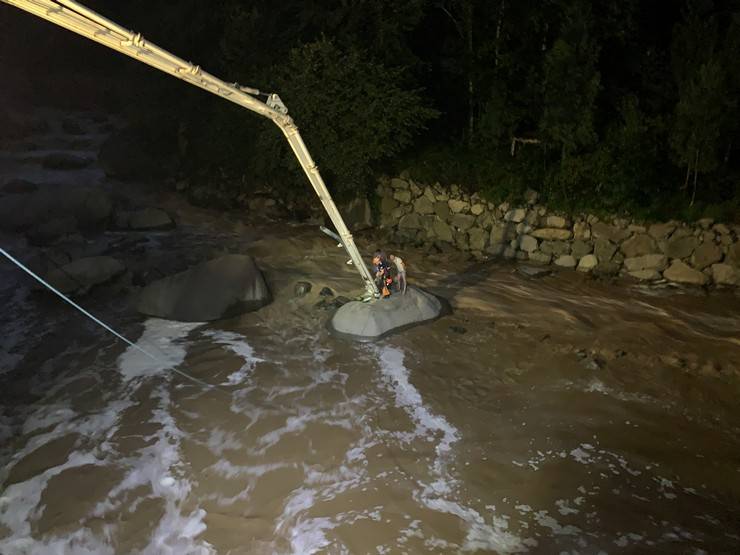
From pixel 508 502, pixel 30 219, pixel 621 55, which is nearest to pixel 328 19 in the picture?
pixel 621 55

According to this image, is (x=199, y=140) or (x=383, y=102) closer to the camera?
(x=383, y=102)

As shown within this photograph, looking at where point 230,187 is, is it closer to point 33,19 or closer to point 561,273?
point 561,273

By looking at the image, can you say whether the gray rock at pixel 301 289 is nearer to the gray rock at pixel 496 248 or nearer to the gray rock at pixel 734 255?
the gray rock at pixel 496 248

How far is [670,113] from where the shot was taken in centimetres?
988

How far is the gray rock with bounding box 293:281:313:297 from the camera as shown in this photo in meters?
8.97

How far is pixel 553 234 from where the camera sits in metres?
10.4

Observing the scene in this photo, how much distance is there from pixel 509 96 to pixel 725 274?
5.20m

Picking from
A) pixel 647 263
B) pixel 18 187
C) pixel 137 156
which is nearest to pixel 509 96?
pixel 647 263

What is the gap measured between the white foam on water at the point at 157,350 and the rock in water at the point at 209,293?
0.23 meters

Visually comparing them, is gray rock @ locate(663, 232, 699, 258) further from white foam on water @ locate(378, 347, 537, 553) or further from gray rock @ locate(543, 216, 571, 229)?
white foam on water @ locate(378, 347, 537, 553)

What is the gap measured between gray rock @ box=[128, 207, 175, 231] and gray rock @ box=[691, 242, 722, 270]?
11404mm

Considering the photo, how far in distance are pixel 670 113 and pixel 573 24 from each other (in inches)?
102

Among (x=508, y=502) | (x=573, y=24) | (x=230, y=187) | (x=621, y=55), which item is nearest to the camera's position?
(x=508, y=502)

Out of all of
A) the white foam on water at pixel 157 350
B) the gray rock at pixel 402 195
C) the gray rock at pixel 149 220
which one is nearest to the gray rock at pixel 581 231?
the gray rock at pixel 402 195
